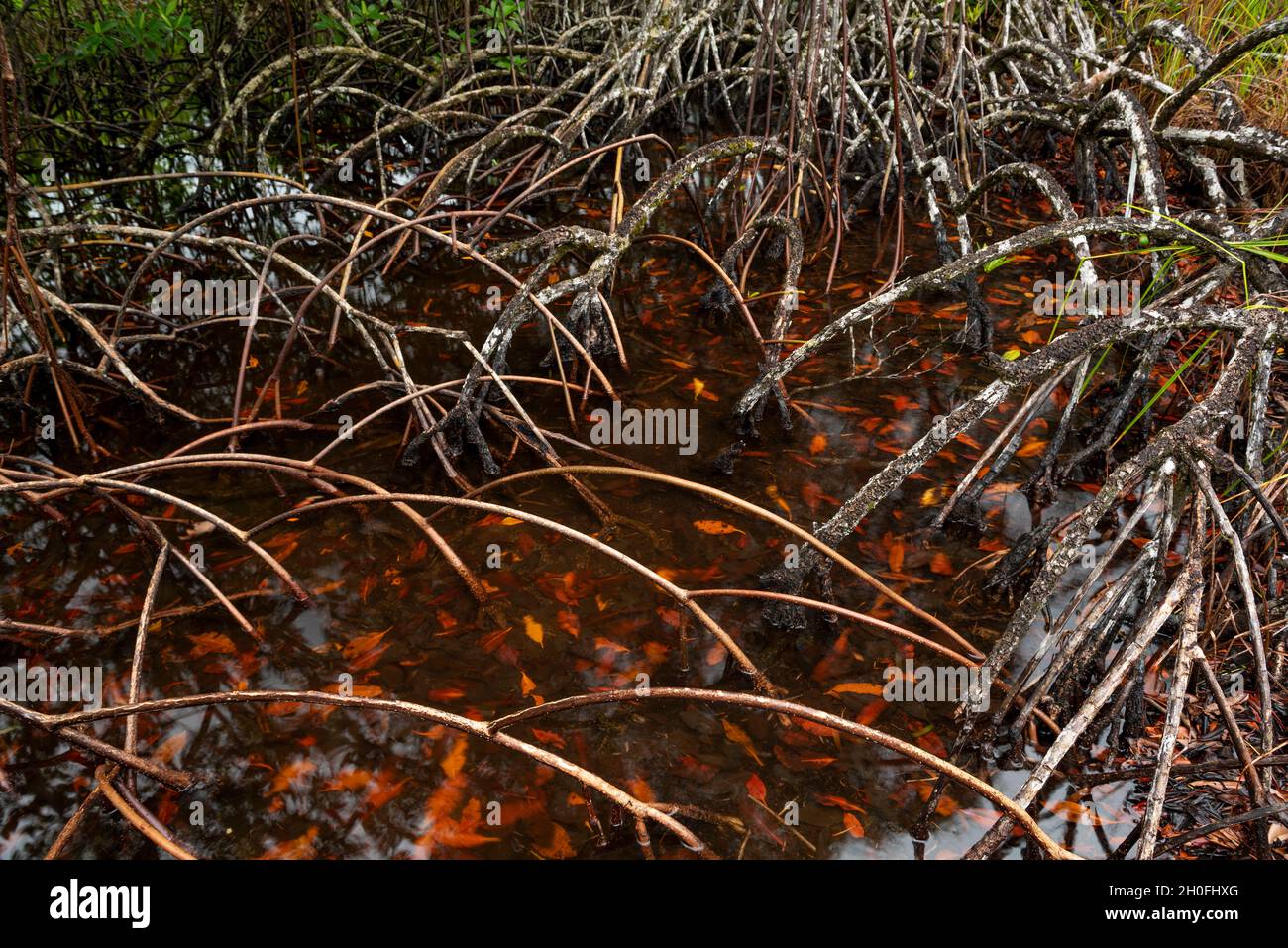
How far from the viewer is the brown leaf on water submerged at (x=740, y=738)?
7.91 feet

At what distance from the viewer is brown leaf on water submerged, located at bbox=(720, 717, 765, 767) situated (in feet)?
7.91

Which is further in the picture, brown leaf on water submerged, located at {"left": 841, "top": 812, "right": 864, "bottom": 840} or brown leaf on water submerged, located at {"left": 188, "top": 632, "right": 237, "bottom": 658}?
brown leaf on water submerged, located at {"left": 188, "top": 632, "right": 237, "bottom": 658}

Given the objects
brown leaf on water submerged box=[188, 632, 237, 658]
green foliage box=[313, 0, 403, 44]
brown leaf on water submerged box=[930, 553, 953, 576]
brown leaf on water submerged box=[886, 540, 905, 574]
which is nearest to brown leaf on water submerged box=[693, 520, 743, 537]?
brown leaf on water submerged box=[886, 540, 905, 574]

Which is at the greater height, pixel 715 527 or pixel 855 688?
pixel 715 527

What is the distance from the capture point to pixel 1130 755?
92.2 inches

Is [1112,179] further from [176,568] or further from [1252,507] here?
[176,568]

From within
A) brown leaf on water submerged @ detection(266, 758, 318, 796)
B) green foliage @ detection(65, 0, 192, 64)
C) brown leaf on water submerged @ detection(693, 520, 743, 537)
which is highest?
green foliage @ detection(65, 0, 192, 64)

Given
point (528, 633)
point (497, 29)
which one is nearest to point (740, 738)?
point (528, 633)

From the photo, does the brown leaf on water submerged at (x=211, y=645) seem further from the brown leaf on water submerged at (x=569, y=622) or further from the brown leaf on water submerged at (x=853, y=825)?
the brown leaf on water submerged at (x=853, y=825)


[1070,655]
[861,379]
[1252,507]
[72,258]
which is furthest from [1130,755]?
[72,258]

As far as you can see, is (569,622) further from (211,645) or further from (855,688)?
(211,645)

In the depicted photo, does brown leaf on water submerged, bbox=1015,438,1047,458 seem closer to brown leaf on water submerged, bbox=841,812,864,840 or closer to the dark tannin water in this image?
the dark tannin water

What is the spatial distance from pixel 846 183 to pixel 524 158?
2214 mm

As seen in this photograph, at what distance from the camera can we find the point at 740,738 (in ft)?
8.07
